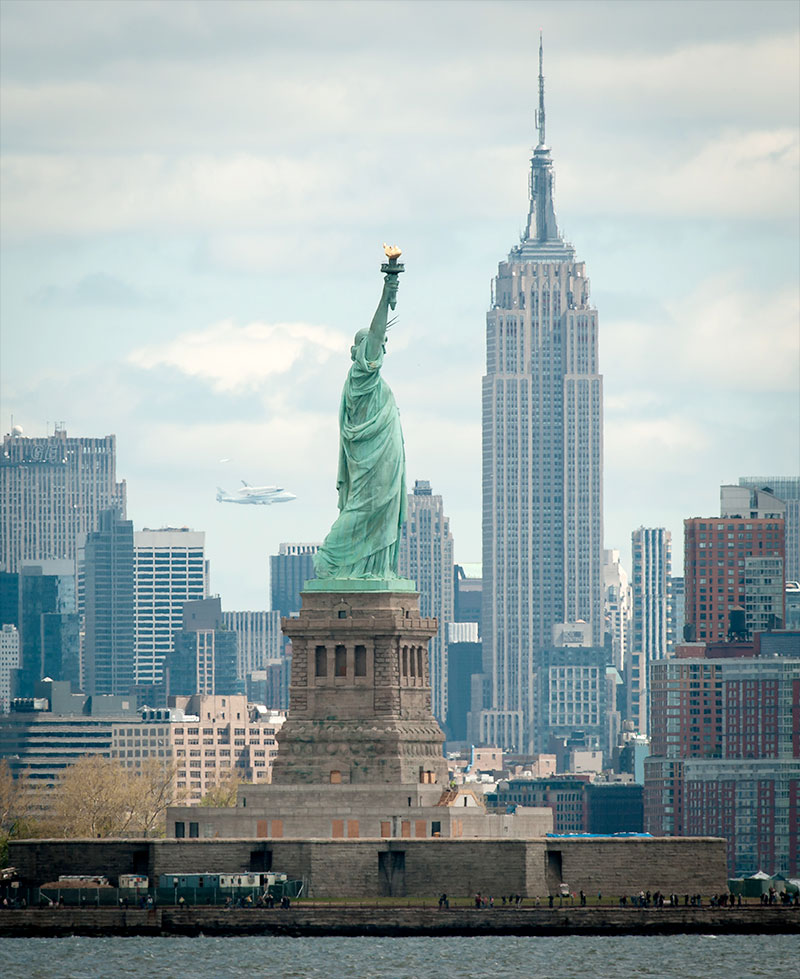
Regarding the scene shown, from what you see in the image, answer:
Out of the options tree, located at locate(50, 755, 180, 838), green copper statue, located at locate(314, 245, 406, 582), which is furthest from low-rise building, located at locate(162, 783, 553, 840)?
tree, located at locate(50, 755, 180, 838)

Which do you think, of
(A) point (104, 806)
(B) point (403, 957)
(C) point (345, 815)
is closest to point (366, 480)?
(C) point (345, 815)

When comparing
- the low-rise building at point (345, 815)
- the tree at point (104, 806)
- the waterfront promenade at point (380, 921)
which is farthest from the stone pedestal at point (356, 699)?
the tree at point (104, 806)

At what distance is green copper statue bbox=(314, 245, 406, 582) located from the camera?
531ft

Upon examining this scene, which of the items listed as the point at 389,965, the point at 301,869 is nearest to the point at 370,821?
the point at 301,869

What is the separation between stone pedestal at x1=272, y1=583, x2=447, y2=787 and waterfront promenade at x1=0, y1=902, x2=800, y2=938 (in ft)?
29.4

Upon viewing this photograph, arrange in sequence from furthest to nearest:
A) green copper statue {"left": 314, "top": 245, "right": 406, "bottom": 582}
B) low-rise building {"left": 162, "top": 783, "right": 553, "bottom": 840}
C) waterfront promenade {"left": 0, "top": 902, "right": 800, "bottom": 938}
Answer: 1. green copper statue {"left": 314, "top": 245, "right": 406, "bottom": 582}
2. low-rise building {"left": 162, "top": 783, "right": 553, "bottom": 840}
3. waterfront promenade {"left": 0, "top": 902, "right": 800, "bottom": 938}

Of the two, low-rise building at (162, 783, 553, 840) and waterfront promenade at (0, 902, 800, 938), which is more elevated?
low-rise building at (162, 783, 553, 840)

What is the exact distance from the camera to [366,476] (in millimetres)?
162500

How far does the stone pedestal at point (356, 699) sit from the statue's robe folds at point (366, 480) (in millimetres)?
1734

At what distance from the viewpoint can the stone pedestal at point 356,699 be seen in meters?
158

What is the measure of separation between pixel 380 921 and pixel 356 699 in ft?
42.9

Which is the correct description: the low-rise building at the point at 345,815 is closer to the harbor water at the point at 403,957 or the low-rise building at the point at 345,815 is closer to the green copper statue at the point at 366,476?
the harbor water at the point at 403,957

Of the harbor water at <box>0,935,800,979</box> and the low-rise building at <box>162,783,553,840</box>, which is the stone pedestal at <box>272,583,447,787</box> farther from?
the harbor water at <box>0,935,800,979</box>

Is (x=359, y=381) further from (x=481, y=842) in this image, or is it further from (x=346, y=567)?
(x=481, y=842)
